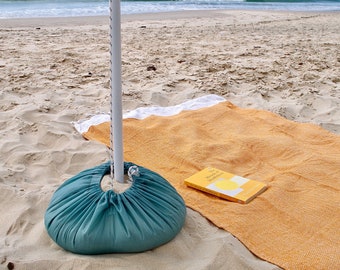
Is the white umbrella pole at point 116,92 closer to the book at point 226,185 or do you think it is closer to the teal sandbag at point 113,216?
the teal sandbag at point 113,216

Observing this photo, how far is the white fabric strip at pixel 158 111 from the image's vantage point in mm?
2775

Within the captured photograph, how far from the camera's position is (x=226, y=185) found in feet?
6.66

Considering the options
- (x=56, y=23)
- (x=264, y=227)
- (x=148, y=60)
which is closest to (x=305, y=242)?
(x=264, y=227)

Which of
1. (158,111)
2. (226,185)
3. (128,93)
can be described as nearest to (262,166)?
Result: (226,185)

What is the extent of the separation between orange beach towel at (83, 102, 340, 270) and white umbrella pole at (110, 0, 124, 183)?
42cm

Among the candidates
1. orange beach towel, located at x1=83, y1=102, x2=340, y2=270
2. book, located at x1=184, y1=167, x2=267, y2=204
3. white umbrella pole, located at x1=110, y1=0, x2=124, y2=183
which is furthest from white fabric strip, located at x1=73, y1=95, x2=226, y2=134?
white umbrella pole, located at x1=110, y1=0, x2=124, y2=183

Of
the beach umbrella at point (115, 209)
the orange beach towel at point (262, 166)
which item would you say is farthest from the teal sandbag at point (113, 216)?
the orange beach towel at point (262, 166)

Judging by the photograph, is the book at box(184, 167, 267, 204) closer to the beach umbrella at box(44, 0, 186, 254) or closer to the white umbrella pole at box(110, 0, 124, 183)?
the beach umbrella at box(44, 0, 186, 254)

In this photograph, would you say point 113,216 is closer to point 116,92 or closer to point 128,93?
point 116,92

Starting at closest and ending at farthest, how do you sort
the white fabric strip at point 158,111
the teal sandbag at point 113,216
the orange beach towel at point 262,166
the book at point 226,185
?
the teal sandbag at point 113,216, the orange beach towel at point 262,166, the book at point 226,185, the white fabric strip at point 158,111

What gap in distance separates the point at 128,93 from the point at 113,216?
2069mm

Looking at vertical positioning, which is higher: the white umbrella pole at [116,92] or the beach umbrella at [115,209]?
the white umbrella pole at [116,92]

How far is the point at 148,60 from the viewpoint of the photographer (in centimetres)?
454

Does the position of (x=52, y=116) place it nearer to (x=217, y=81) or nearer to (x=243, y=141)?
(x=243, y=141)
